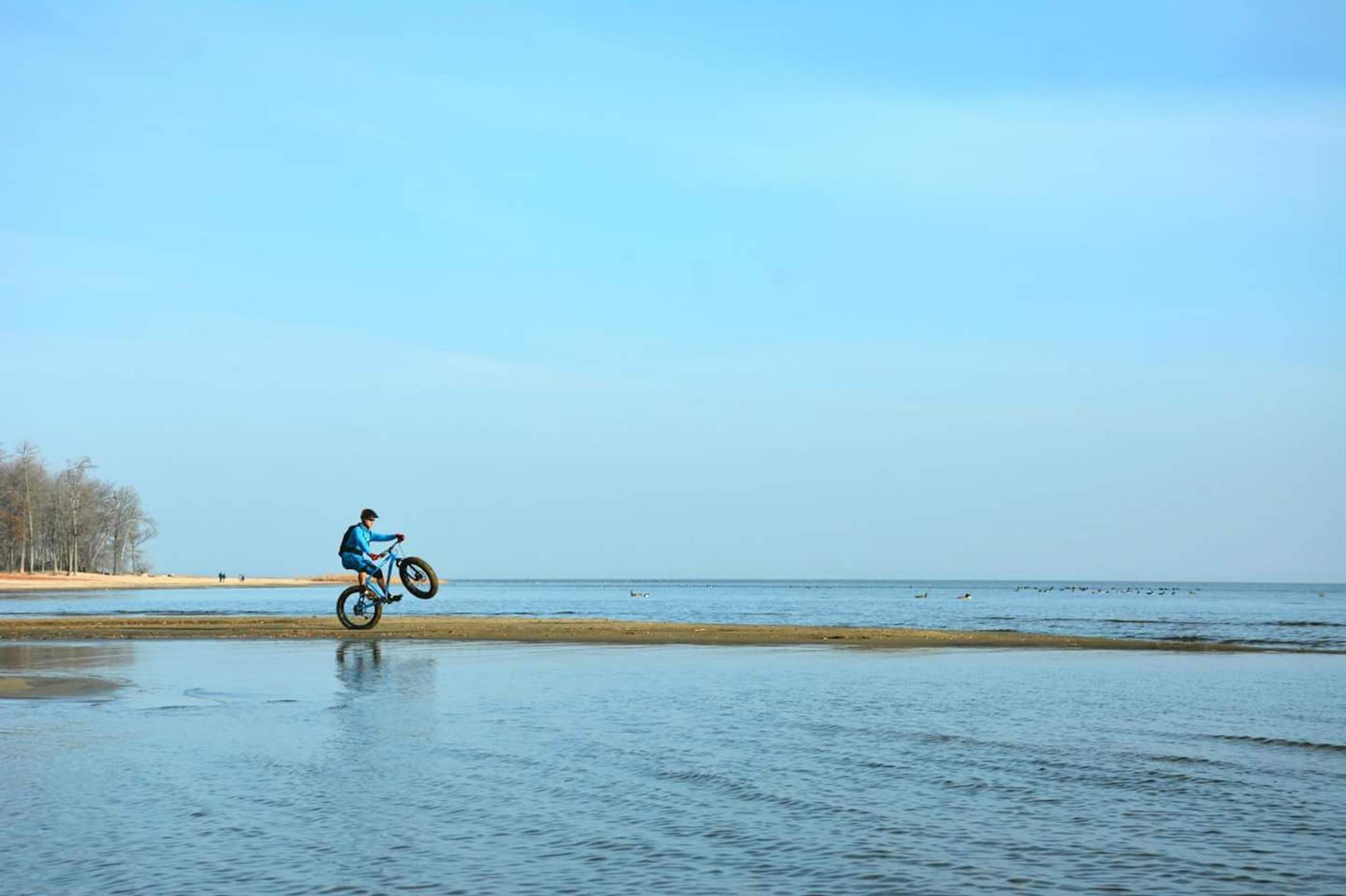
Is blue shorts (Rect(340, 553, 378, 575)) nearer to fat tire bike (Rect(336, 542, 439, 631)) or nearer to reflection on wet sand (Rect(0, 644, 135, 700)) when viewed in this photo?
fat tire bike (Rect(336, 542, 439, 631))

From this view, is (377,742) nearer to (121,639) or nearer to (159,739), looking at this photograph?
(159,739)

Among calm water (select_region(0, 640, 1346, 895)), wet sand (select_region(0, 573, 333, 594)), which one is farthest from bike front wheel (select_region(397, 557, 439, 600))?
wet sand (select_region(0, 573, 333, 594))

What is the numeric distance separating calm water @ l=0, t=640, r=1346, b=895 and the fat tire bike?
8.70m

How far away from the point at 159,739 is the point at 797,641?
2038 centimetres

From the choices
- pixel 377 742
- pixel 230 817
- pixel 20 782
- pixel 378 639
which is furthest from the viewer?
pixel 378 639

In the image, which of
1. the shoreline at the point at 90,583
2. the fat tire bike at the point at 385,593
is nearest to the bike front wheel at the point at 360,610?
the fat tire bike at the point at 385,593

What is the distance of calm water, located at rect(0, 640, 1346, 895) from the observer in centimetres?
774

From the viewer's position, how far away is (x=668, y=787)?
10.6 m

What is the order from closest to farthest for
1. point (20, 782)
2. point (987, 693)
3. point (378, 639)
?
1. point (20, 782)
2. point (987, 693)
3. point (378, 639)

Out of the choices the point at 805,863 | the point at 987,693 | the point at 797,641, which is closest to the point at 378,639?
the point at 797,641

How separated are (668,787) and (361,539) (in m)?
18.8

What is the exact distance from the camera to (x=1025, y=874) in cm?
772

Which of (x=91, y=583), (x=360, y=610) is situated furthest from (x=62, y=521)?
(x=360, y=610)

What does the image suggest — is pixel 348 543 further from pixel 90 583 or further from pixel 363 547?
pixel 90 583
